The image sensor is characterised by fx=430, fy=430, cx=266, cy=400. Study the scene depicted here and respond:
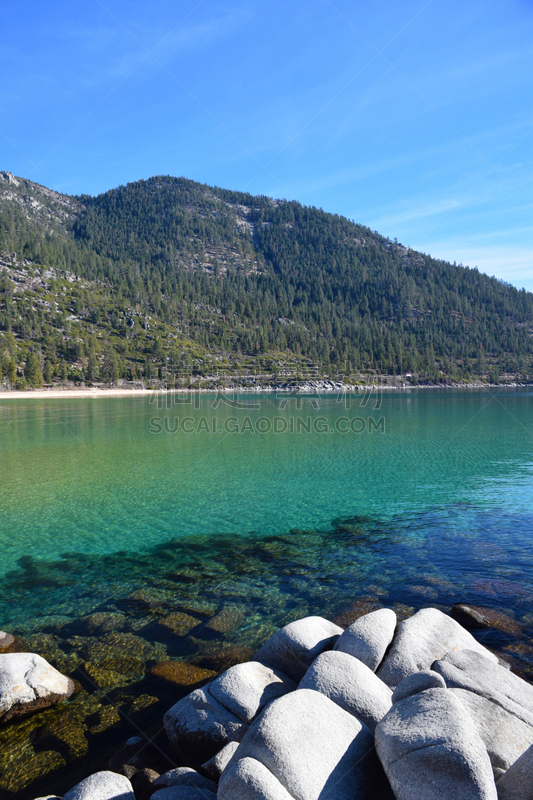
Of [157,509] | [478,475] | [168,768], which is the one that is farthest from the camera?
[478,475]

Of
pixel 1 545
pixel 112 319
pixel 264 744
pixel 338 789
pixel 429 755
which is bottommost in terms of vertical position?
pixel 1 545

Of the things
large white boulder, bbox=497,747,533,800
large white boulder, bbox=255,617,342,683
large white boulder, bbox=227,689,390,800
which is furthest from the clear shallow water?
large white boulder, bbox=497,747,533,800

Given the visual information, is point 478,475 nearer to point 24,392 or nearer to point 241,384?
point 24,392

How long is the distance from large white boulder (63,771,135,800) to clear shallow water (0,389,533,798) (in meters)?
1.58

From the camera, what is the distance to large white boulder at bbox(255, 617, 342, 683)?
23.3 feet

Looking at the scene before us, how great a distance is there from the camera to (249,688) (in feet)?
20.6

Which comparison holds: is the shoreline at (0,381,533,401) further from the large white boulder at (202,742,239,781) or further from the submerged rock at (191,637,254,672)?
the large white boulder at (202,742,239,781)

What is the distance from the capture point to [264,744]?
4.49 metres

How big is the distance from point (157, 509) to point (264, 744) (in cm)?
1592

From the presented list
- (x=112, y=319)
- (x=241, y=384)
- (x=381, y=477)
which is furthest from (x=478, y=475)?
(x=112, y=319)

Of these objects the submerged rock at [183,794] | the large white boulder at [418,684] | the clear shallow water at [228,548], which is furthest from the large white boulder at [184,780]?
the large white boulder at [418,684]

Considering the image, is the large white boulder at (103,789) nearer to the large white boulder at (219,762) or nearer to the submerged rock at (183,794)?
the submerged rock at (183,794)

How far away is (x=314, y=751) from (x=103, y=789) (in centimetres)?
253

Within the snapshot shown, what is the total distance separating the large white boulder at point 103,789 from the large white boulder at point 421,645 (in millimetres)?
3868
